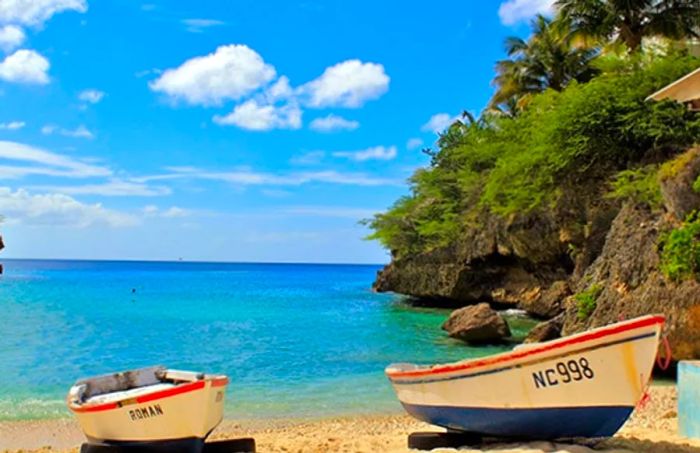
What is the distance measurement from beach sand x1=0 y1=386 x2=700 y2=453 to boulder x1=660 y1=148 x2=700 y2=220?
159 inches

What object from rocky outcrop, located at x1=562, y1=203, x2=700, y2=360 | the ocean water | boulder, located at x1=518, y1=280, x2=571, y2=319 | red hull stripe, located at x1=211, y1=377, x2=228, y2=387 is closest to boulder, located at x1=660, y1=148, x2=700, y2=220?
rocky outcrop, located at x1=562, y1=203, x2=700, y2=360

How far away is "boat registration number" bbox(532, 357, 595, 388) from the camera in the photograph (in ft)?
23.1

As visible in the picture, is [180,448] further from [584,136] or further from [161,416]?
[584,136]

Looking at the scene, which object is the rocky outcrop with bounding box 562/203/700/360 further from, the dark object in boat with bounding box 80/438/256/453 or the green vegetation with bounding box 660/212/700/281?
the dark object in boat with bounding box 80/438/256/453

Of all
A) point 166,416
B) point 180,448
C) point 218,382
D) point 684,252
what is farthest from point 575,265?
point 166,416

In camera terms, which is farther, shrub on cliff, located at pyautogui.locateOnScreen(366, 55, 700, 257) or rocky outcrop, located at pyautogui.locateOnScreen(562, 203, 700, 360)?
shrub on cliff, located at pyautogui.locateOnScreen(366, 55, 700, 257)

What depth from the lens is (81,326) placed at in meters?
31.9

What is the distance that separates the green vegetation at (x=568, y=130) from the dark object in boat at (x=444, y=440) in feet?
31.8

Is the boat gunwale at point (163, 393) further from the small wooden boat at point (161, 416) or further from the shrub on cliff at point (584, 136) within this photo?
the shrub on cliff at point (584, 136)

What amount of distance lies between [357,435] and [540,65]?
30418 mm

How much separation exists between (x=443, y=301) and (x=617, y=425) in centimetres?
3329

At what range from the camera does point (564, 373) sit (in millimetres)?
7156

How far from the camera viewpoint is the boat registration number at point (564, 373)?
705 centimetres

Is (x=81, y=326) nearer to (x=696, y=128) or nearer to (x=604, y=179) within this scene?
(x=604, y=179)
